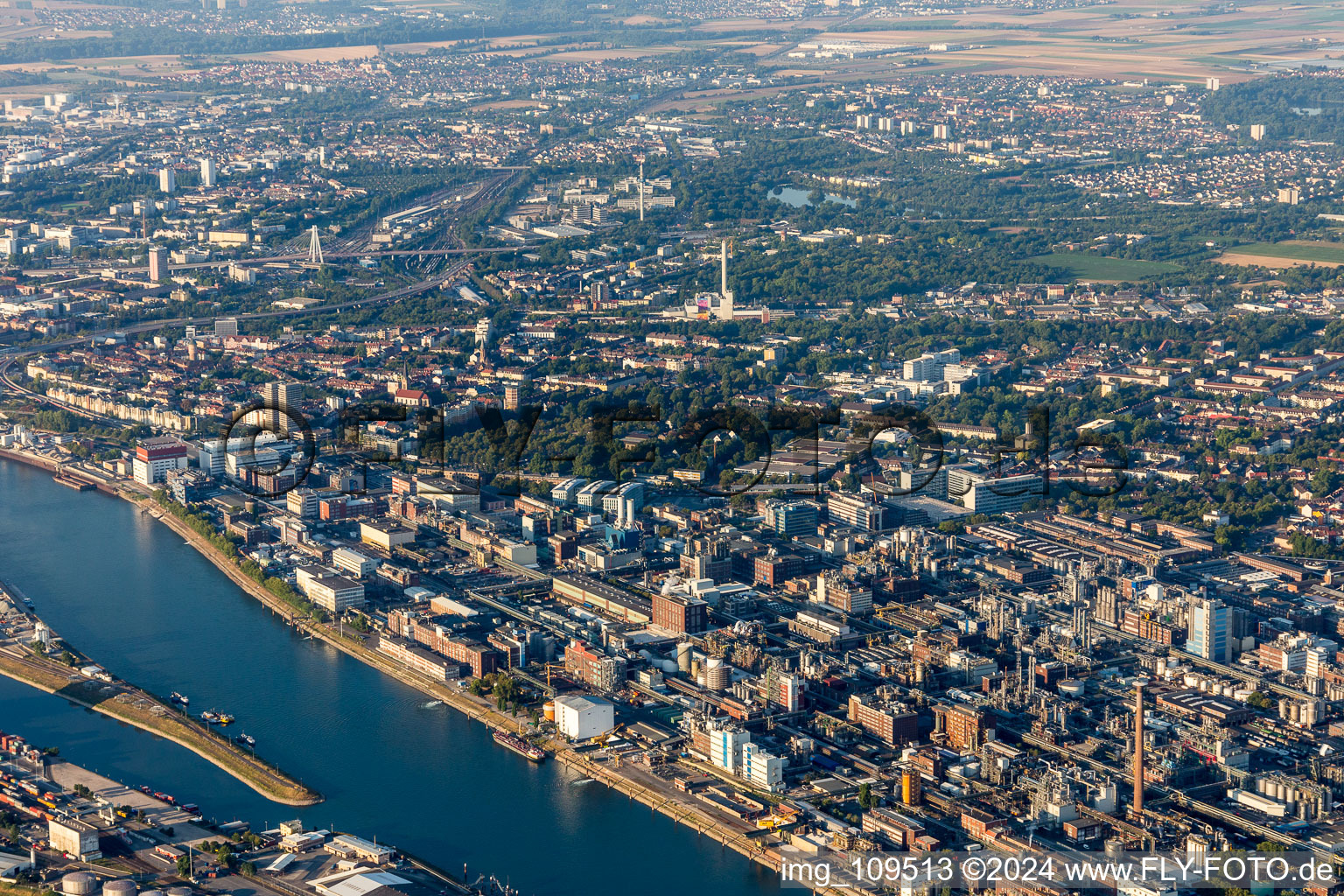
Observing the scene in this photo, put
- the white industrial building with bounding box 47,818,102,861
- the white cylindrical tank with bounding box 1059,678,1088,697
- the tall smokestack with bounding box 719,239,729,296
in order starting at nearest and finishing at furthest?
the white industrial building with bounding box 47,818,102,861 → the white cylindrical tank with bounding box 1059,678,1088,697 → the tall smokestack with bounding box 719,239,729,296

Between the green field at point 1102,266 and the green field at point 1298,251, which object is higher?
the green field at point 1298,251

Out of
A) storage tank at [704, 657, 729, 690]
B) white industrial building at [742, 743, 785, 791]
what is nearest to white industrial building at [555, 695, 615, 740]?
storage tank at [704, 657, 729, 690]

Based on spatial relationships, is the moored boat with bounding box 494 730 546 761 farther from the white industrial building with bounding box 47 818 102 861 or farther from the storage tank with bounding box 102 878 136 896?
the storage tank with bounding box 102 878 136 896

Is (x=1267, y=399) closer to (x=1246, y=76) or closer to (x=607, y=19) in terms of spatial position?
(x=1246, y=76)

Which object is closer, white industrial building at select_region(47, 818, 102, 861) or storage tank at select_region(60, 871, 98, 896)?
storage tank at select_region(60, 871, 98, 896)

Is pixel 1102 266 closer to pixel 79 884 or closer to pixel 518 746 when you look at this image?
pixel 518 746

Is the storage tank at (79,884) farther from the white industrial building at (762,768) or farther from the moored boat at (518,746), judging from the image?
the white industrial building at (762,768)

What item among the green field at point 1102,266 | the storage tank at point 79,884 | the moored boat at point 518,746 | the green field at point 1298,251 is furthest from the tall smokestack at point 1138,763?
the green field at point 1298,251
